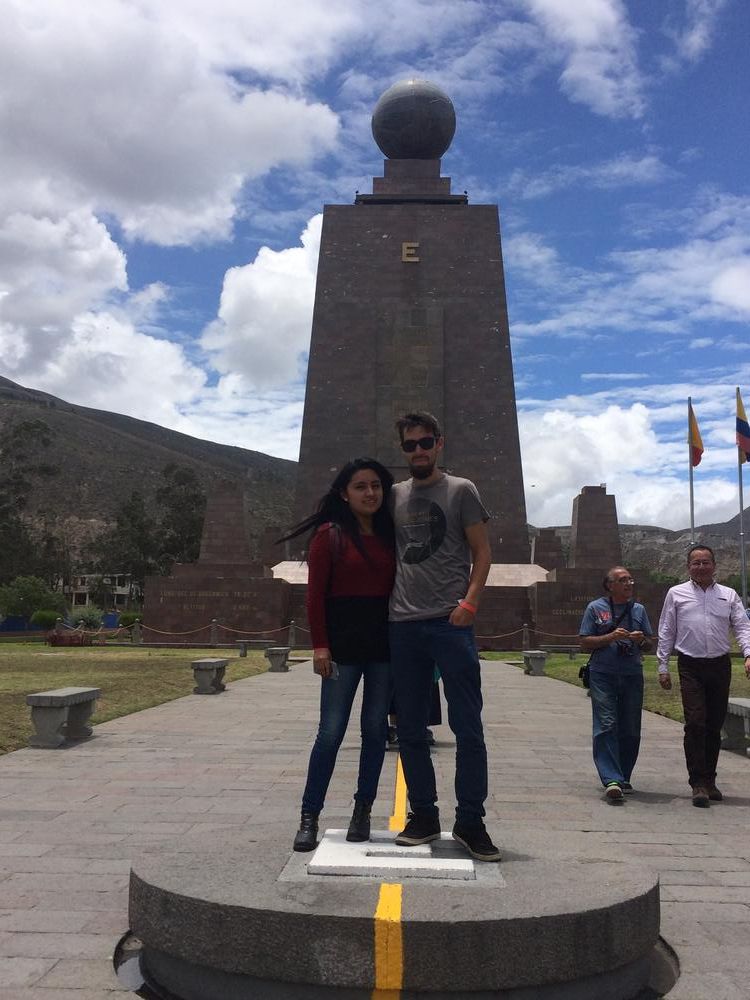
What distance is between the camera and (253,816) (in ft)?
16.1

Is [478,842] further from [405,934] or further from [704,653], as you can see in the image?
[704,653]

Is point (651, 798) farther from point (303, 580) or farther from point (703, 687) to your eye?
point (303, 580)

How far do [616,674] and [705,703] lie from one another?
23.3 inches

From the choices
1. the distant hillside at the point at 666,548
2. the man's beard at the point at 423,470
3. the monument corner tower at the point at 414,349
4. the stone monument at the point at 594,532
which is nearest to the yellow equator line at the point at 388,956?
the man's beard at the point at 423,470

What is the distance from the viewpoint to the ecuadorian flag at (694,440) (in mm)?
26688

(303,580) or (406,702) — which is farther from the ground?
(303,580)

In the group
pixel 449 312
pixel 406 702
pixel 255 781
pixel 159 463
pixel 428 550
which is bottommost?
pixel 255 781

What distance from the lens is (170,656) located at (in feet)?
62.0

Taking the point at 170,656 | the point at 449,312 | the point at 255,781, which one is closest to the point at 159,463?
the point at 449,312

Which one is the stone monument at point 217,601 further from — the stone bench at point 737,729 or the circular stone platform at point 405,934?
the circular stone platform at point 405,934

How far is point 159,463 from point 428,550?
10625 centimetres

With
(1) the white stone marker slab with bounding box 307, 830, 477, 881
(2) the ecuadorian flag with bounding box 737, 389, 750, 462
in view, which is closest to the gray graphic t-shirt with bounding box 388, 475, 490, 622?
(1) the white stone marker slab with bounding box 307, 830, 477, 881

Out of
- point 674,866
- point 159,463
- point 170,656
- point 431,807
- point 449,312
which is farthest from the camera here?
point 159,463

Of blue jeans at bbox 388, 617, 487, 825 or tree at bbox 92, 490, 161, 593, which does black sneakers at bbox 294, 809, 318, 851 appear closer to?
blue jeans at bbox 388, 617, 487, 825
